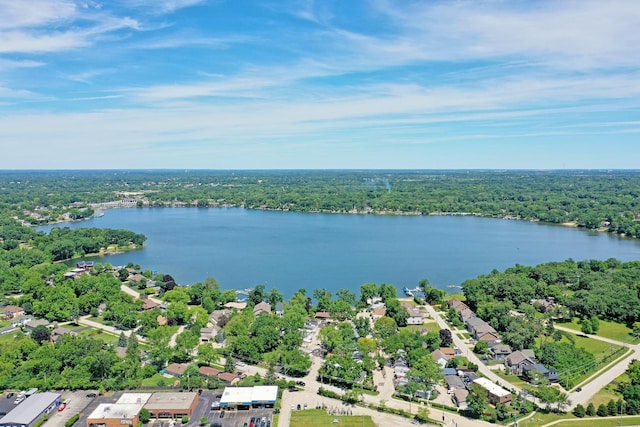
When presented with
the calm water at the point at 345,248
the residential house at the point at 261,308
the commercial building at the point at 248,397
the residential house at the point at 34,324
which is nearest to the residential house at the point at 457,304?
the calm water at the point at 345,248

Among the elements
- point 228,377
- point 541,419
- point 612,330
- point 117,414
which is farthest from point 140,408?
point 612,330

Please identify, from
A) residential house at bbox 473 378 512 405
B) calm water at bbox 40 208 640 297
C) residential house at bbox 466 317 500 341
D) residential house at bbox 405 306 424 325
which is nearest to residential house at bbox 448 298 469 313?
residential house at bbox 466 317 500 341

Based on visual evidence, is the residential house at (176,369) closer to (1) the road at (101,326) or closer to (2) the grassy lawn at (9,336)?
(1) the road at (101,326)

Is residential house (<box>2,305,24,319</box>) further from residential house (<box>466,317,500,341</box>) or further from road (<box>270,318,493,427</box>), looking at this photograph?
residential house (<box>466,317,500,341</box>)

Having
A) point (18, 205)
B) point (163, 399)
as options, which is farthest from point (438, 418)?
point (18, 205)

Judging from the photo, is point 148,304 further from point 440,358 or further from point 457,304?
point 457,304

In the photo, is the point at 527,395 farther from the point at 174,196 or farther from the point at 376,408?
the point at 174,196
